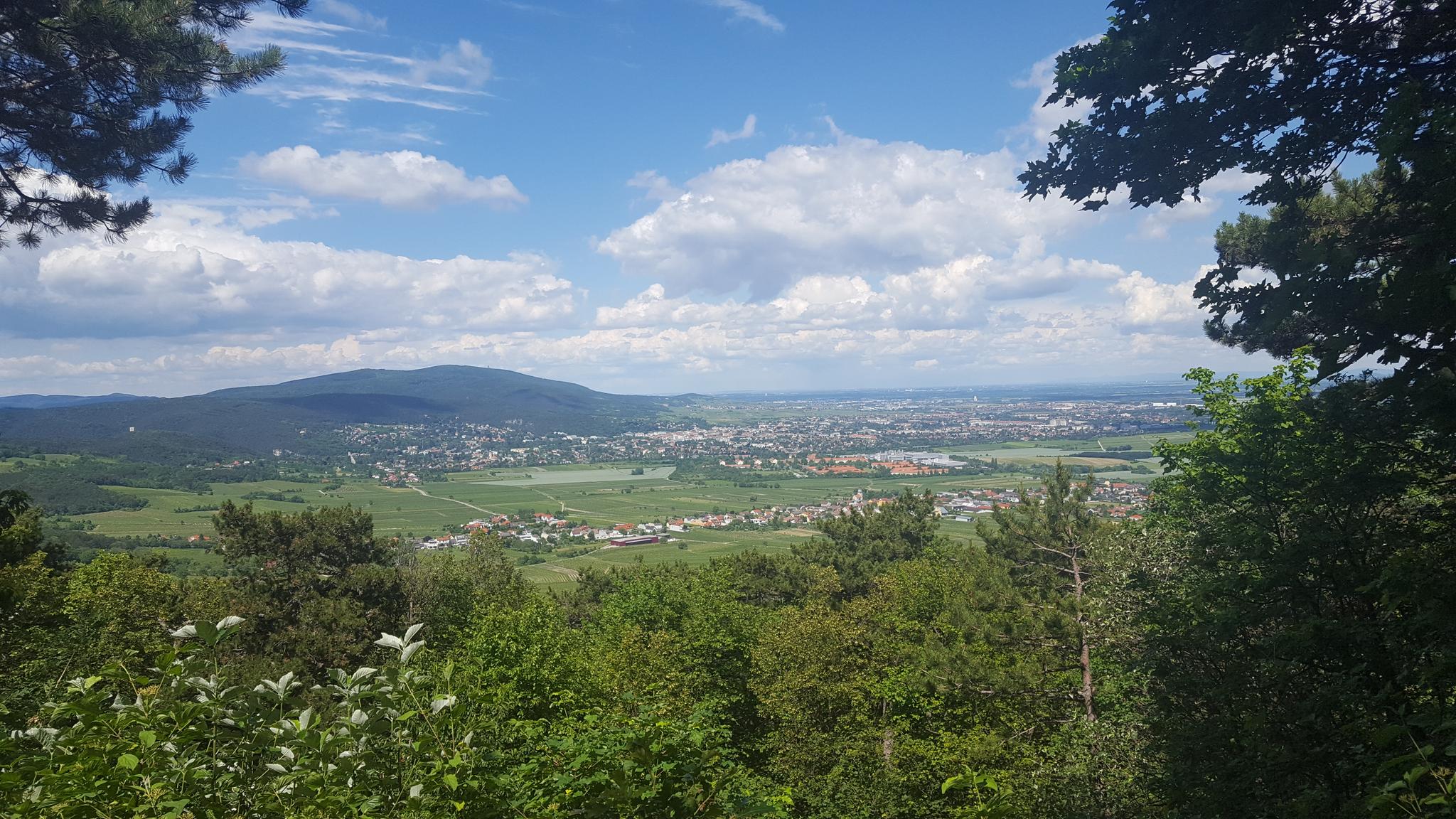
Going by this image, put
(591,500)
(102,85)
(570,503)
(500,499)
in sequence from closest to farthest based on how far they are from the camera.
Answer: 1. (102,85)
2. (570,503)
3. (500,499)
4. (591,500)

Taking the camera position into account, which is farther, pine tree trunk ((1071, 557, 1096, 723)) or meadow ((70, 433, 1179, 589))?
meadow ((70, 433, 1179, 589))

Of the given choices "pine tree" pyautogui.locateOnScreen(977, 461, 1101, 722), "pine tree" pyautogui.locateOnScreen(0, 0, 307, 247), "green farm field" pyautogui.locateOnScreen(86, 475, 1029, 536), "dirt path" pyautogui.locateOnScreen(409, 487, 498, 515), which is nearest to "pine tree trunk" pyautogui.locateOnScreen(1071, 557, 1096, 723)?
"pine tree" pyautogui.locateOnScreen(977, 461, 1101, 722)

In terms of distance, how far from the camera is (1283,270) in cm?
717

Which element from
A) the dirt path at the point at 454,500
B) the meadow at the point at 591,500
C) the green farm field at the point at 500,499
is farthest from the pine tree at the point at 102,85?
the dirt path at the point at 454,500

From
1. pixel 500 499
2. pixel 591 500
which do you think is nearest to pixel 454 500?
pixel 500 499

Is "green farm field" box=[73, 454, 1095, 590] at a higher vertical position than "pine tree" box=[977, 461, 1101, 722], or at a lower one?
lower

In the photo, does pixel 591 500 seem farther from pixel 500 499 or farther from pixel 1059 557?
pixel 1059 557

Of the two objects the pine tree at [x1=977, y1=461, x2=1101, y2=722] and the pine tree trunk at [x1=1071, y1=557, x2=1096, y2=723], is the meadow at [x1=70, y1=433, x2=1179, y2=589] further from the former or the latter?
the pine tree trunk at [x1=1071, y1=557, x2=1096, y2=723]

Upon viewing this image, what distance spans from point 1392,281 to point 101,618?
86.0ft

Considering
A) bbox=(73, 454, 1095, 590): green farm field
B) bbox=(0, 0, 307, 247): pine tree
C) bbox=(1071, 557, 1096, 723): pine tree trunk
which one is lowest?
bbox=(73, 454, 1095, 590): green farm field

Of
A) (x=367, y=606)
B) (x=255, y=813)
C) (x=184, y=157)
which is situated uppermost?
(x=184, y=157)

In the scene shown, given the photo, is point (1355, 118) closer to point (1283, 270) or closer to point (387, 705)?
point (1283, 270)

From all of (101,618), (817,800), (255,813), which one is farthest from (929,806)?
(101,618)

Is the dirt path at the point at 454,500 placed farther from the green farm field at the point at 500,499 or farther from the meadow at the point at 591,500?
the meadow at the point at 591,500
